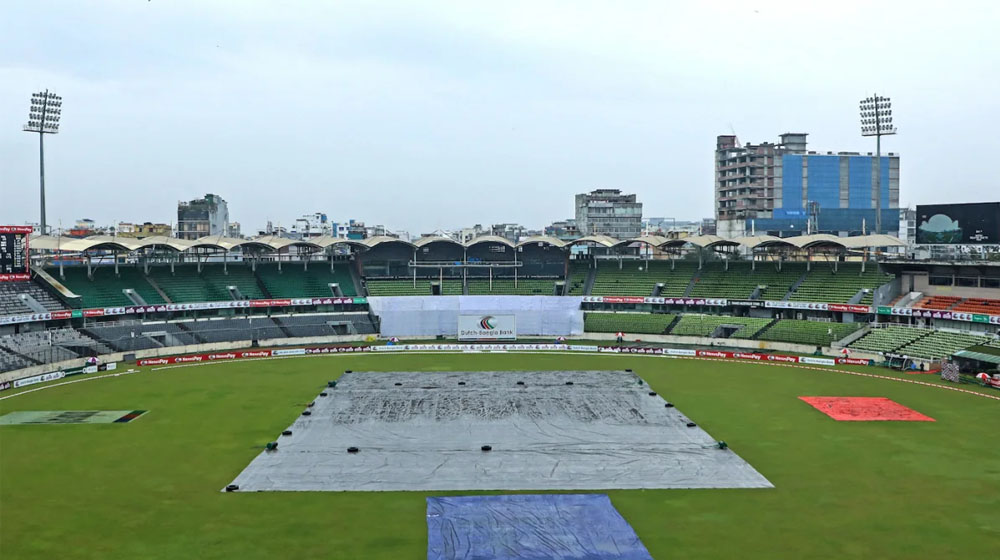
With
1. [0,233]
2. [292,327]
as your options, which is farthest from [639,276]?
[0,233]

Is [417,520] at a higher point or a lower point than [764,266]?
lower

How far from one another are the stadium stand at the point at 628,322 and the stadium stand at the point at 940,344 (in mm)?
24900

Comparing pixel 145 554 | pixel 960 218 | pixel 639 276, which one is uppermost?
pixel 960 218

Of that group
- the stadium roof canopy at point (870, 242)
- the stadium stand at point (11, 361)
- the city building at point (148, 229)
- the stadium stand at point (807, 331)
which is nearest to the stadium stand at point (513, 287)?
the stadium stand at point (807, 331)

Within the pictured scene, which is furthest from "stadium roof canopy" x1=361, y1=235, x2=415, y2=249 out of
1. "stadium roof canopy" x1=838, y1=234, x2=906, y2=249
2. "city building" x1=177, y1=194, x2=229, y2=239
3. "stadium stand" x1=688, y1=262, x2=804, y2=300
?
"city building" x1=177, y1=194, x2=229, y2=239

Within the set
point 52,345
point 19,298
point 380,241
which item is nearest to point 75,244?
point 19,298

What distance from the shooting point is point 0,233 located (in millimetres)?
61531

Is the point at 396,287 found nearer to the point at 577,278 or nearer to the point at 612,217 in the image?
the point at 577,278

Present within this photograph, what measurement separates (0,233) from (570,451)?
4963 centimetres

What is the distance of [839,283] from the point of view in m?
83.8

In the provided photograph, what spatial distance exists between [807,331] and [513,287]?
37187mm

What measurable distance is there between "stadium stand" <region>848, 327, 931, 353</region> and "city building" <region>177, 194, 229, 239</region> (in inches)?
5509

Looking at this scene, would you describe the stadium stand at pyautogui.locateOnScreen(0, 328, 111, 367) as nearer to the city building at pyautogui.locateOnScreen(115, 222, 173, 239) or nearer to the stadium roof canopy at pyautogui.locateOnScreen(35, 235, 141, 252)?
the stadium roof canopy at pyautogui.locateOnScreen(35, 235, 141, 252)

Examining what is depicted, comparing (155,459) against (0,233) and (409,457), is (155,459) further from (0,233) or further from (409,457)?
(0,233)
